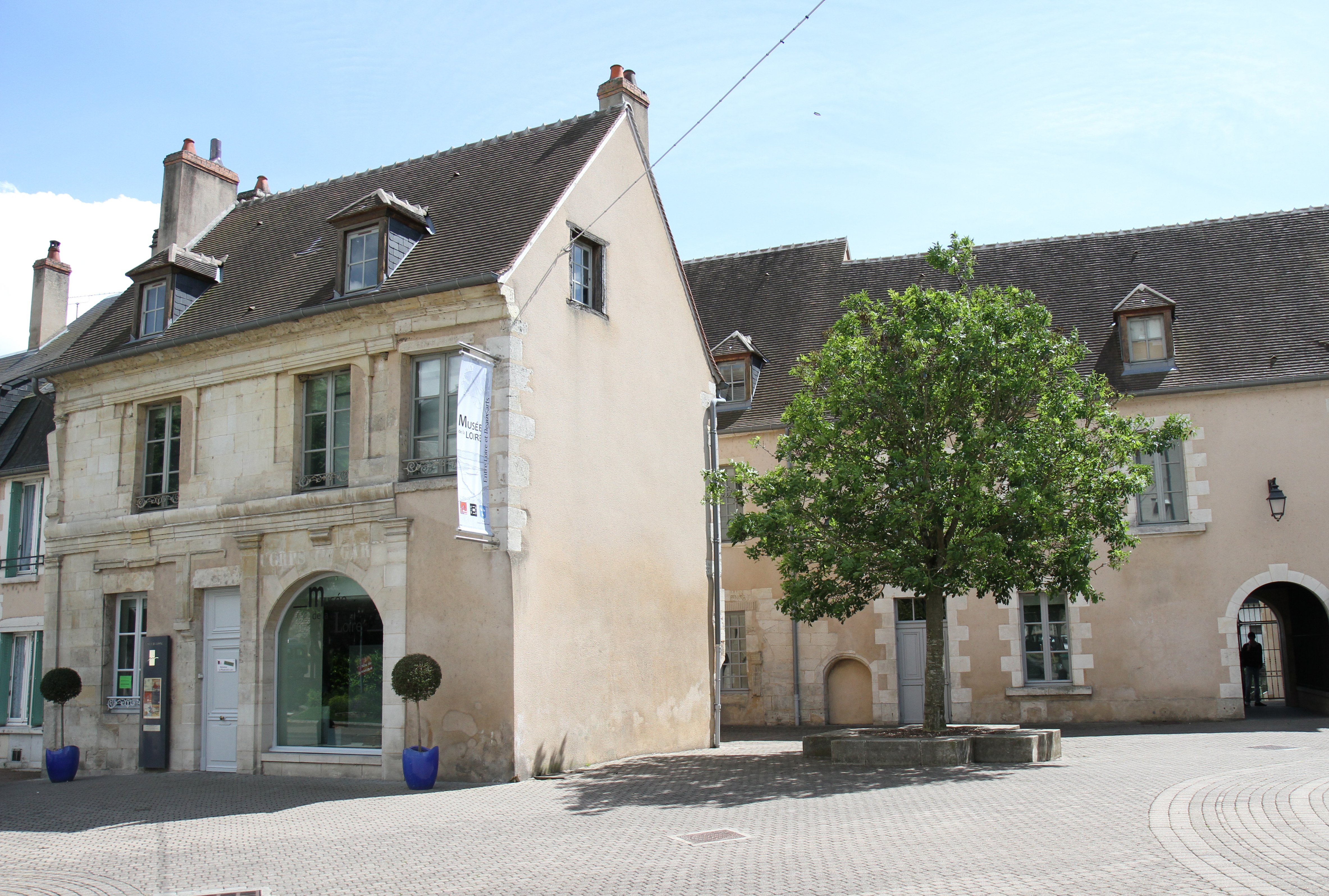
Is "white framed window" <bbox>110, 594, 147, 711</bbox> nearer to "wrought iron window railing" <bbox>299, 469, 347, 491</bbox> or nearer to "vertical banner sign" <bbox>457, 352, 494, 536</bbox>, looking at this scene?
"wrought iron window railing" <bbox>299, 469, 347, 491</bbox>

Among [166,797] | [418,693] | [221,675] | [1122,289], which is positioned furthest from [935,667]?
[1122,289]

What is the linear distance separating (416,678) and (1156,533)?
1149cm

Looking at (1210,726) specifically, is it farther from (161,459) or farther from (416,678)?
(161,459)

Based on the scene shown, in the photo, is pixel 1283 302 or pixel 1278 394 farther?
pixel 1283 302

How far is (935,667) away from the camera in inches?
469

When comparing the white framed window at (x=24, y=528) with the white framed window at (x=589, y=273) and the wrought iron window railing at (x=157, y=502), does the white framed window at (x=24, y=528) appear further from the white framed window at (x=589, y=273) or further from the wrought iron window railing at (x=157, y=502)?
the white framed window at (x=589, y=273)

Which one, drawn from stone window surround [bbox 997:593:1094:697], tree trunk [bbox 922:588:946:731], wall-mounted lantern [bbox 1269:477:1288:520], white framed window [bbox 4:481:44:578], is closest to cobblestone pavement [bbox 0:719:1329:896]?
tree trunk [bbox 922:588:946:731]

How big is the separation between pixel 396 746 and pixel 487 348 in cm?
424

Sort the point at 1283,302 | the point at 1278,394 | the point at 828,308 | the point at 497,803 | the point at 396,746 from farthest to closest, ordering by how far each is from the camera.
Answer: the point at 828,308, the point at 1283,302, the point at 1278,394, the point at 396,746, the point at 497,803

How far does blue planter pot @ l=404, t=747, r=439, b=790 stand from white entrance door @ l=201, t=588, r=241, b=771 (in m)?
3.32

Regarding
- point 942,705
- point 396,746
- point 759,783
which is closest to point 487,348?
point 396,746

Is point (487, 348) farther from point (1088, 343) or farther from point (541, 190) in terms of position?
point (1088, 343)

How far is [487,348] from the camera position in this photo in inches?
454

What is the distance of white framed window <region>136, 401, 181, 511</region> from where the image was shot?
13930mm
